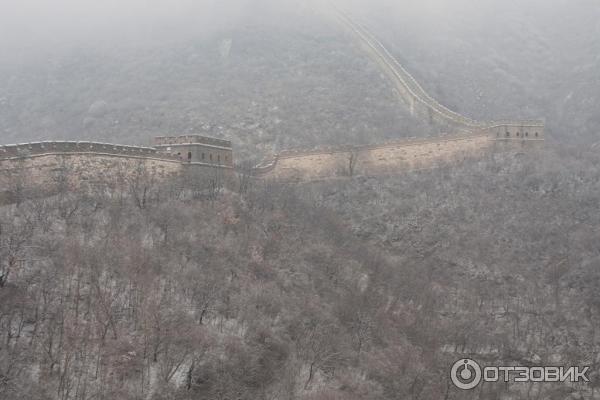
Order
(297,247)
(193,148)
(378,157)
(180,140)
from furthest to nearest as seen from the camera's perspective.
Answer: (378,157) < (180,140) < (193,148) < (297,247)

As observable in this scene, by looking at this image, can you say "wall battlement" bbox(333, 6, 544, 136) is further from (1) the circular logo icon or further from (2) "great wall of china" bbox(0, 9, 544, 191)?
(1) the circular logo icon

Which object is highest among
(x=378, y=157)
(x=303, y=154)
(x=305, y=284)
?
(x=378, y=157)

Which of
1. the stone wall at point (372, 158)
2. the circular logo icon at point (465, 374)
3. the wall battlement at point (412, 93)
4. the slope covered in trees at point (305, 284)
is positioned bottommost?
the circular logo icon at point (465, 374)

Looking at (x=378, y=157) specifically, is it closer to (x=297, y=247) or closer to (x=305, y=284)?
(x=297, y=247)

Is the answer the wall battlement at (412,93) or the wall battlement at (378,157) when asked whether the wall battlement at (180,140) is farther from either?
the wall battlement at (412,93)

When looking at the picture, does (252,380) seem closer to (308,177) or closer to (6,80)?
(308,177)

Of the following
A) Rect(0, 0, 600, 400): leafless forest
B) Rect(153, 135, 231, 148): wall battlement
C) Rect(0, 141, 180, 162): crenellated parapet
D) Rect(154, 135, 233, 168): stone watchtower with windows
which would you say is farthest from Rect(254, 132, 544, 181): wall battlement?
Rect(0, 141, 180, 162): crenellated parapet

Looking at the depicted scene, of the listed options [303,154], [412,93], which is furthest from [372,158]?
[412,93]

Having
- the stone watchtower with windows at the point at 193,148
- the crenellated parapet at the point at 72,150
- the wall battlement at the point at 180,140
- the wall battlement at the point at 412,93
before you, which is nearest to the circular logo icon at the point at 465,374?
the stone watchtower with windows at the point at 193,148
